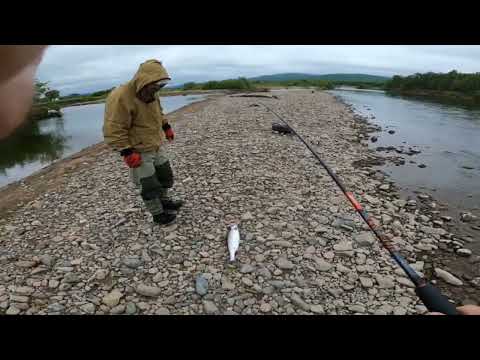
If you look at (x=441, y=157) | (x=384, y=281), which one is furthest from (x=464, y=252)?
(x=441, y=157)

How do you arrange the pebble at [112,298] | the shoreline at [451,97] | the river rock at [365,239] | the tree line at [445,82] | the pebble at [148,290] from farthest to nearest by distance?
the tree line at [445,82]
the shoreline at [451,97]
the river rock at [365,239]
the pebble at [148,290]
the pebble at [112,298]

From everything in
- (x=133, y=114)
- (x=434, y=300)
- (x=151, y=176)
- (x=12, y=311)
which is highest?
(x=133, y=114)

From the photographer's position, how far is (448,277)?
488cm

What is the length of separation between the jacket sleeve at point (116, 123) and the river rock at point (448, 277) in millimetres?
5565

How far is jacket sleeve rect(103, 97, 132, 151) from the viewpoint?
456 centimetres

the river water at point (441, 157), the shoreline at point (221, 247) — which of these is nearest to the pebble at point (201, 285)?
the shoreline at point (221, 247)

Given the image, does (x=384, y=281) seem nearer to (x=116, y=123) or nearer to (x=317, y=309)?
(x=317, y=309)

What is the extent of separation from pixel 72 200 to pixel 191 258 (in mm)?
4432

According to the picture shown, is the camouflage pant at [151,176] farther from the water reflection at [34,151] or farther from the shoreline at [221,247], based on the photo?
the water reflection at [34,151]

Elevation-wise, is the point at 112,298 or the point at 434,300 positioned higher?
the point at 434,300

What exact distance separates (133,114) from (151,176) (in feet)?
3.58

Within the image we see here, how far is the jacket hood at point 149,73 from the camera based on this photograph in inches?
174
